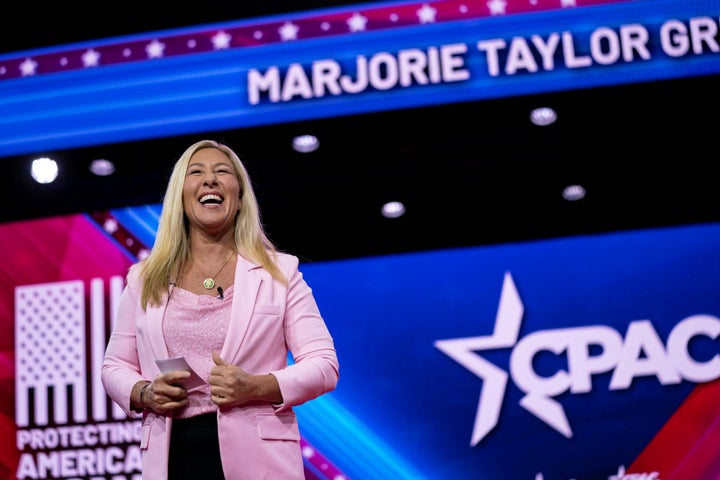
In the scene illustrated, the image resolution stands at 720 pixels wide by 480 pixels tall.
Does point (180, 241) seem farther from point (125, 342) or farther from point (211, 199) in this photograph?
point (125, 342)

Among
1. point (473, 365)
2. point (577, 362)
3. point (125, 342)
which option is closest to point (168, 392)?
point (125, 342)

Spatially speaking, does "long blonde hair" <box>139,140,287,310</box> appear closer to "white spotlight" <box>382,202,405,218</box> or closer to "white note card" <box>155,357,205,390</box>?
"white note card" <box>155,357,205,390</box>

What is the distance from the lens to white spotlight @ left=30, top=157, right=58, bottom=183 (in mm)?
5020

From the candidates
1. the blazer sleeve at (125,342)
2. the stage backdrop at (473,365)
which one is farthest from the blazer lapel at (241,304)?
the stage backdrop at (473,365)

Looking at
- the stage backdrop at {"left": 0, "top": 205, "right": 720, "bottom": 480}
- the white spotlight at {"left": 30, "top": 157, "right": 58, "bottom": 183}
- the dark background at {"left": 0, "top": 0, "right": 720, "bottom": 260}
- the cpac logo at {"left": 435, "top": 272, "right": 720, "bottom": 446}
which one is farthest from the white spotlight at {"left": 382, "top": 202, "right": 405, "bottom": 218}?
the white spotlight at {"left": 30, "top": 157, "right": 58, "bottom": 183}

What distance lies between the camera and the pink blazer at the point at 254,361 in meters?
2.06

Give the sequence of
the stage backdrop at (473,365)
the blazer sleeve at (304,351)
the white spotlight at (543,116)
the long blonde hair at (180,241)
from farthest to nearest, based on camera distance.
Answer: the white spotlight at (543,116) → the stage backdrop at (473,365) → the long blonde hair at (180,241) → the blazer sleeve at (304,351)

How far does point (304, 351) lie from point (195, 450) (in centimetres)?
34

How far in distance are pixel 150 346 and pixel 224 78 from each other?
2.88m

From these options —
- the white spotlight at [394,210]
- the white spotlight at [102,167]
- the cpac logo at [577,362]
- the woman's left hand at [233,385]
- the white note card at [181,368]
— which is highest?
the white spotlight at [102,167]

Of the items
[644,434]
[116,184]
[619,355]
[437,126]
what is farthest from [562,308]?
[116,184]

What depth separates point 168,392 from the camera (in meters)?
2.03

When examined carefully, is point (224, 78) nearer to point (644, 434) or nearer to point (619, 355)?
point (619, 355)

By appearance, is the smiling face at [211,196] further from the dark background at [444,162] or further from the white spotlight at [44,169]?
the white spotlight at [44,169]
